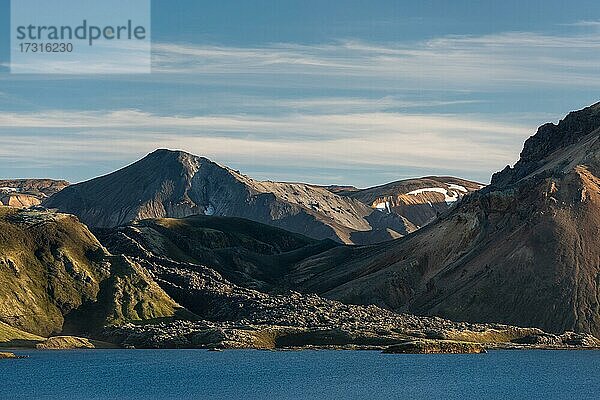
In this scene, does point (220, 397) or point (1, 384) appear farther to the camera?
point (1, 384)

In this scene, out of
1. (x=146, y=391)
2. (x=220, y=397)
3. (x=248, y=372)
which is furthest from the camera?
(x=248, y=372)

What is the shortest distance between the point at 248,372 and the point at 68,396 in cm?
4614

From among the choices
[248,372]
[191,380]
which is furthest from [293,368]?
[191,380]

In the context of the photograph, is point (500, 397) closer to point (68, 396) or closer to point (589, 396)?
point (589, 396)

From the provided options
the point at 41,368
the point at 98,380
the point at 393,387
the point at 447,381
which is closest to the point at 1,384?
the point at 98,380

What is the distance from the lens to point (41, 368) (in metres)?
192

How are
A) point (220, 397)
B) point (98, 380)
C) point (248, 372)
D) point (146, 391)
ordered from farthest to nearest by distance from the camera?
point (248, 372)
point (98, 380)
point (146, 391)
point (220, 397)

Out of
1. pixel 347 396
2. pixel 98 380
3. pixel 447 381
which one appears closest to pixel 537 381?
pixel 447 381

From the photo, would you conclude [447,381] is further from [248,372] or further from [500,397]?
[248,372]

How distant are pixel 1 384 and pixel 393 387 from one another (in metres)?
59.4

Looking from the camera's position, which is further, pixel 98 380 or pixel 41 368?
pixel 41 368

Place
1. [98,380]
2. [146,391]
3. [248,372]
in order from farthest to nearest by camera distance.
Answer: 1. [248,372]
2. [98,380]
3. [146,391]

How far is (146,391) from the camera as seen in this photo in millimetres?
158750

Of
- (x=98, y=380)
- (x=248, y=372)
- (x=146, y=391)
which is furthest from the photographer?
(x=248, y=372)
